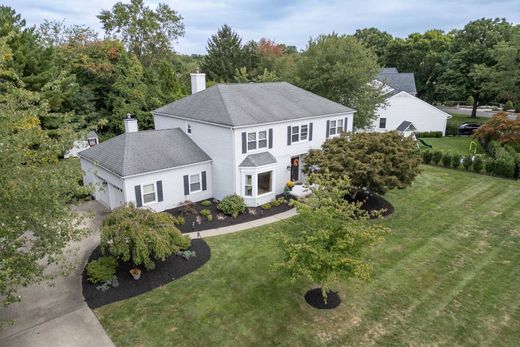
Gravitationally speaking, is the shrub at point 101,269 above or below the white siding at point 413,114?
below

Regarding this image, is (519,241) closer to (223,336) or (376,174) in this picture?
(376,174)

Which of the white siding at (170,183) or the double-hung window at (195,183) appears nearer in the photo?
the white siding at (170,183)

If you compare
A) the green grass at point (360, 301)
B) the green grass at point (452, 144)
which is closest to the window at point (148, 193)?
the green grass at point (360, 301)

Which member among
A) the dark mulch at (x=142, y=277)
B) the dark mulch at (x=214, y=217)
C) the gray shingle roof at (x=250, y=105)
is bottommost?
the dark mulch at (x=142, y=277)

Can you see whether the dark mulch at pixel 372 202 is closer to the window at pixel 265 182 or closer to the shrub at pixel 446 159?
the window at pixel 265 182

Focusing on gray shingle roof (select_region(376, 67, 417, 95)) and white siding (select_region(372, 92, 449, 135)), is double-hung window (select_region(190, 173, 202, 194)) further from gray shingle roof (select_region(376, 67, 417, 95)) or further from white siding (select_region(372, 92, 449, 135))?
gray shingle roof (select_region(376, 67, 417, 95))

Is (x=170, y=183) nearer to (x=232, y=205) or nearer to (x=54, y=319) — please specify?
(x=232, y=205)

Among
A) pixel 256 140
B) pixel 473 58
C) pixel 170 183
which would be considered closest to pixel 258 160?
pixel 256 140
